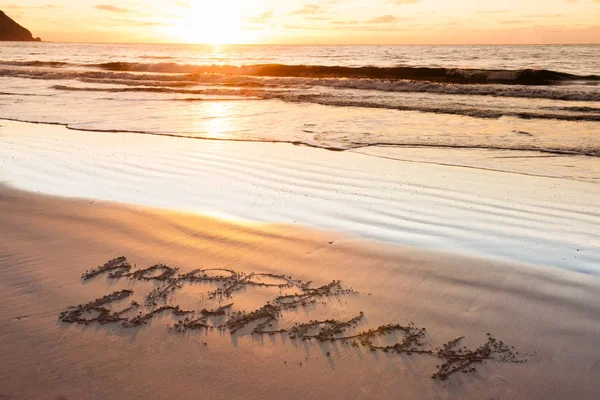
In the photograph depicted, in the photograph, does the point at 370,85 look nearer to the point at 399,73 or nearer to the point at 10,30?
the point at 399,73

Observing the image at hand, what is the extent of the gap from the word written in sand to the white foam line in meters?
1.28

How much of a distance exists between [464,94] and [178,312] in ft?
55.9

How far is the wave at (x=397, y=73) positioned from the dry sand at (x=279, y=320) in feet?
74.5

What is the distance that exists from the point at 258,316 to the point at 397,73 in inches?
1071

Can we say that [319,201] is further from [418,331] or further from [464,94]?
[464,94]

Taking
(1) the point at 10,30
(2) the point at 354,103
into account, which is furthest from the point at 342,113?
(1) the point at 10,30

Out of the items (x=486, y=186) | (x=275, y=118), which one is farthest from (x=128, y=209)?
(x=275, y=118)

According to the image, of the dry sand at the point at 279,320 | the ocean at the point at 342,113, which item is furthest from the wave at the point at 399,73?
the dry sand at the point at 279,320

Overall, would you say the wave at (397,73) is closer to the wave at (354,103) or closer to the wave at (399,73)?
the wave at (399,73)

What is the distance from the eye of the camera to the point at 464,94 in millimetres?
18438

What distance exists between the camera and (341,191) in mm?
6039

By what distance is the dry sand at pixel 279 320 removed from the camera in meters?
2.62

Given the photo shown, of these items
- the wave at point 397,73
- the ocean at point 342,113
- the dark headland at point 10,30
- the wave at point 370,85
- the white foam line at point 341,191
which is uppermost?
the dark headland at point 10,30

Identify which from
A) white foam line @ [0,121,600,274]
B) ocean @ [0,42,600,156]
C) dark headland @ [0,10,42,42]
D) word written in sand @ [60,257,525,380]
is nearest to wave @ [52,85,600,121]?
ocean @ [0,42,600,156]
